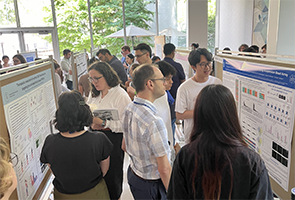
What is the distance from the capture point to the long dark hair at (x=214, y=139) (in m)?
0.99

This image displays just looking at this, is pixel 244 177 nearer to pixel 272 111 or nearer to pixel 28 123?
pixel 272 111

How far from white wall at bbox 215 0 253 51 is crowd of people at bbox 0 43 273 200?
713cm

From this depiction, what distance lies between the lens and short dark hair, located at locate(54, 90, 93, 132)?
1575 millimetres

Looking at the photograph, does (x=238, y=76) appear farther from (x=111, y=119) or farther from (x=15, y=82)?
(x=15, y=82)

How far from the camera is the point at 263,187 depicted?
39.4 inches

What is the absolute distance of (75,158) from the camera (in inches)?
61.7

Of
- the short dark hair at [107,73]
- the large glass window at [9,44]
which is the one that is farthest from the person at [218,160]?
the large glass window at [9,44]

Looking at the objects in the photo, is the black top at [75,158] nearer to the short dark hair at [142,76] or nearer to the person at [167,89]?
the short dark hair at [142,76]

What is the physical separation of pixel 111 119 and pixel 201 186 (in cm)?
136

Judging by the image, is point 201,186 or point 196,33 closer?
point 201,186

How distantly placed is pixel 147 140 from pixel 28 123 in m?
0.97

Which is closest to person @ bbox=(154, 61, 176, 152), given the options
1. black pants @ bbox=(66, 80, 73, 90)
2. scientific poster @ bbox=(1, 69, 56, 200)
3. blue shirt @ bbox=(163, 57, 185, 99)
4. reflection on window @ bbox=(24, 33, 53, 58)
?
blue shirt @ bbox=(163, 57, 185, 99)

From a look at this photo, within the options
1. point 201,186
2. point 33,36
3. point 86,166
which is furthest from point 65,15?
point 201,186

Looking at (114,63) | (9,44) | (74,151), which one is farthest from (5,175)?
(9,44)
